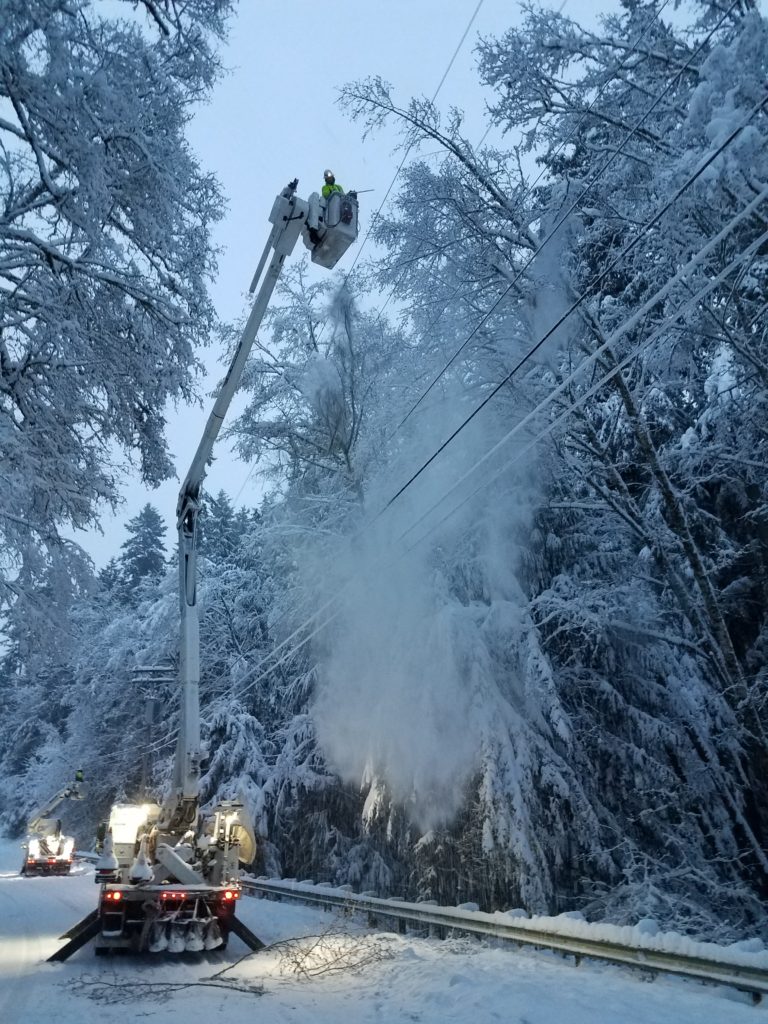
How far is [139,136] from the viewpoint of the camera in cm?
777

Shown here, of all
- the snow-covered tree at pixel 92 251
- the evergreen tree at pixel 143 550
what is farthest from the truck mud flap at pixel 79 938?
the evergreen tree at pixel 143 550

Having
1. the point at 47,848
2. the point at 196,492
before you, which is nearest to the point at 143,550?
the point at 47,848

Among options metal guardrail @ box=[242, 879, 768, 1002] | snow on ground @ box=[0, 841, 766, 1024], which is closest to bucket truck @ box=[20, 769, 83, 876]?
metal guardrail @ box=[242, 879, 768, 1002]

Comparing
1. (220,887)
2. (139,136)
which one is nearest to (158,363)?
(139,136)

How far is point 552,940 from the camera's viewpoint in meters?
7.91

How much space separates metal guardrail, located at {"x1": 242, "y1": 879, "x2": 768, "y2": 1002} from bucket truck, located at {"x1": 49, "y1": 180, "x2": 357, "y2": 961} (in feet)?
8.01

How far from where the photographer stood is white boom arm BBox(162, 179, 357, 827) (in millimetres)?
9648

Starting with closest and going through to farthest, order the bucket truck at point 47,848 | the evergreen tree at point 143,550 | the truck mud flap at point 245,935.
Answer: the truck mud flap at point 245,935, the bucket truck at point 47,848, the evergreen tree at point 143,550

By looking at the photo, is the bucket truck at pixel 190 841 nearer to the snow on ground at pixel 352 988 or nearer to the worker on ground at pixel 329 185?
the worker on ground at pixel 329 185

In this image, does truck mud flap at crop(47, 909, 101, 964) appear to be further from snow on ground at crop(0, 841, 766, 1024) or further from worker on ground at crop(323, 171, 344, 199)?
worker on ground at crop(323, 171, 344, 199)

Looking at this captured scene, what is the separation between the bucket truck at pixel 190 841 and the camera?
881 centimetres

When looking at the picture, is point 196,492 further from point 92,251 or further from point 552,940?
point 552,940

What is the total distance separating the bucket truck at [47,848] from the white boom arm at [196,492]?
595 inches

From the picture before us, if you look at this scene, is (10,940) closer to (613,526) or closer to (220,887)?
(220,887)
